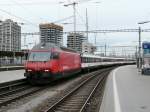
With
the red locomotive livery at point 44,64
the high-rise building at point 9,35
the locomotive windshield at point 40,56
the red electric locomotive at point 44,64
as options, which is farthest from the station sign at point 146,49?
the high-rise building at point 9,35

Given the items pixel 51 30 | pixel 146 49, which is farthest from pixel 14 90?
pixel 51 30

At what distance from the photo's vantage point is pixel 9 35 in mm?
50281

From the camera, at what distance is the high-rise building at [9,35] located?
2249 inches

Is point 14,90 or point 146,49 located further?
point 146,49

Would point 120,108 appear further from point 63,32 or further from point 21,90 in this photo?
point 63,32

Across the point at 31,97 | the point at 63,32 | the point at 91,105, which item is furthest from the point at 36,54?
the point at 63,32

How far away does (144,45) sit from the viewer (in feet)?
Answer: 121

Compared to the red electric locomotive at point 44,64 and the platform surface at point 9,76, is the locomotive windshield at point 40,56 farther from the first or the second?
the platform surface at point 9,76

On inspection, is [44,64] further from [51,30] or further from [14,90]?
[51,30]

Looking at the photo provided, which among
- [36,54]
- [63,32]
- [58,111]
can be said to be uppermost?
[63,32]

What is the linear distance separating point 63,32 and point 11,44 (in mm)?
26398

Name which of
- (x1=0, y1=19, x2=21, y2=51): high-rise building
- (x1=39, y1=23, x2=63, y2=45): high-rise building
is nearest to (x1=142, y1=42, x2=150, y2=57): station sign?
(x1=39, y1=23, x2=63, y2=45): high-rise building

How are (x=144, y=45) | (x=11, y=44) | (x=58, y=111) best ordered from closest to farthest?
(x=58, y=111), (x=144, y=45), (x=11, y=44)

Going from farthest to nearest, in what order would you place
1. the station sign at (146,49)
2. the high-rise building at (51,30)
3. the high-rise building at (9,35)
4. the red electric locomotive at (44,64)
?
the high-rise building at (9,35), the high-rise building at (51,30), the station sign at (146,49), the red electric locomotive at (44,64)
